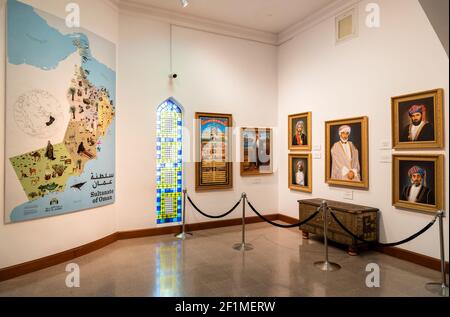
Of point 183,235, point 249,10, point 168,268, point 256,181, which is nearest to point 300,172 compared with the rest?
point 256,181

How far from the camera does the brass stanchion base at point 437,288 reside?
3.92 m

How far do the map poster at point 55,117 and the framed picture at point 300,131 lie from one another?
4.56 m

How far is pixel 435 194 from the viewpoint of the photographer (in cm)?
482

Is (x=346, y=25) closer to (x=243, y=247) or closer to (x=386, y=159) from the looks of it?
(x=386, y=159)

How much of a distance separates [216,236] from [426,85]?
5088mm

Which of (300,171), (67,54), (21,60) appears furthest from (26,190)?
(300,171)

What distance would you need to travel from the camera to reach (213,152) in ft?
25.2

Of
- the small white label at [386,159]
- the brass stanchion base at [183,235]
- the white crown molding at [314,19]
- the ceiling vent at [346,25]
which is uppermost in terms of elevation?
the white crown molding at [314,19]

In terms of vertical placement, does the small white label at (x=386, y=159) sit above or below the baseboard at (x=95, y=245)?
above

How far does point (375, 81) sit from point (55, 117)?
19.7 ft

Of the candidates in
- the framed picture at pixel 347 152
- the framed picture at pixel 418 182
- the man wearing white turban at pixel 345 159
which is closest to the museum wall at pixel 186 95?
the framed picture at pixel 347 152

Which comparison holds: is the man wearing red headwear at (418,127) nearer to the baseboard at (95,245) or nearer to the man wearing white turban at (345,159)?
the man wearing white turban at (345,159)

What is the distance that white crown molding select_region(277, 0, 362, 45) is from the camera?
6520 millimetres

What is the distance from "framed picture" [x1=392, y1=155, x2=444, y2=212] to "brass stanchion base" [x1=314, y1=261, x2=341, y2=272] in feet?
5.37
